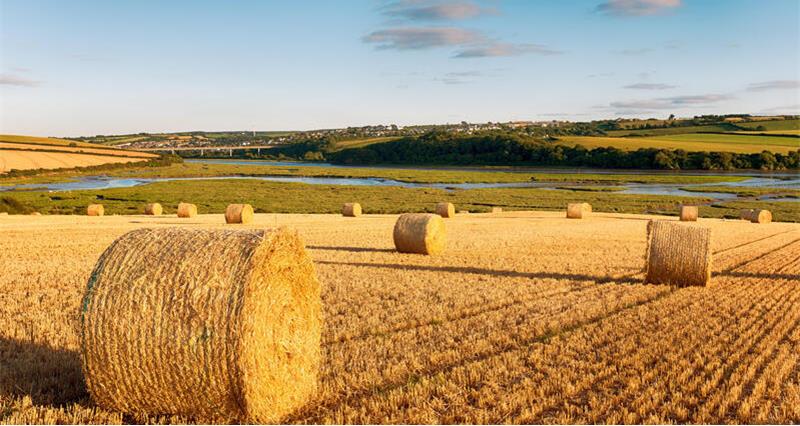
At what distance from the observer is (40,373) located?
7.86m

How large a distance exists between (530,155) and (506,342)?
134168 mm

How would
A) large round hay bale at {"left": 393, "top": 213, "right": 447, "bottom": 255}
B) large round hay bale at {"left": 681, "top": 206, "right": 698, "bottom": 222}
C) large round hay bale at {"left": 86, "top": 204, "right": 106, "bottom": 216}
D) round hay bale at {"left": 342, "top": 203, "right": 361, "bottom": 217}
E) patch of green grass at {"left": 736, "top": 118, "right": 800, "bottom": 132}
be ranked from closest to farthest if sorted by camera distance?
large round hay bale at {"left": 393, "top": 213, "right": 447, "bottom": 255} → large round hay bale at {"left": 681, "top": 206, "right": 698, "bottom": 222} → round hay bale at {"left": 342, "top": 203, "right": 361, "bottom": 217} → large round hay bale at {"left": 86, "top": 204, "right": 106, "bottom": 216} → patch of green grass at {"left": 736, "top": 118, "right": 800, "bottom": 132}

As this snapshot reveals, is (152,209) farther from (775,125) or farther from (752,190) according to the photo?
(775,125)

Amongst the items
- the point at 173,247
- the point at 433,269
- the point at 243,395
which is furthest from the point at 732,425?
the point at 433,269

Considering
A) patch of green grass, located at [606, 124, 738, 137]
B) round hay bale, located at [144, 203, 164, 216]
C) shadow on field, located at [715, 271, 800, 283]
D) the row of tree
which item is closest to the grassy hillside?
round hay bale, located at [144, 203, 164, 216]

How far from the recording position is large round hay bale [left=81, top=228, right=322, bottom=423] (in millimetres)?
6488

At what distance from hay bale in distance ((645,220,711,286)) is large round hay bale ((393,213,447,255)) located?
7.00m

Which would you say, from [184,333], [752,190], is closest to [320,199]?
[752,190]

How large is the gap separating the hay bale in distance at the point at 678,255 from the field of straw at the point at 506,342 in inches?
18.4

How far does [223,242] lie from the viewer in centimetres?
711

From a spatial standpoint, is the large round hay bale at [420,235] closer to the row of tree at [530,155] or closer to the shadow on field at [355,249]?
the shadow on field at [355,249]

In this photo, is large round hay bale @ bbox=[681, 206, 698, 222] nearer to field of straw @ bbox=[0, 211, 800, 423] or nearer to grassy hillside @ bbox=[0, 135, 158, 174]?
field of straw @ bbox=[0, 211, 800, 423]

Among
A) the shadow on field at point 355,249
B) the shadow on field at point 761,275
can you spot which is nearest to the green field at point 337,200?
the shadow on field at point 355,249

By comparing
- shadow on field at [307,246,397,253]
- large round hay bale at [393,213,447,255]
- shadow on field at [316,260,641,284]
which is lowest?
shadow on field at [307,246,397,253]
